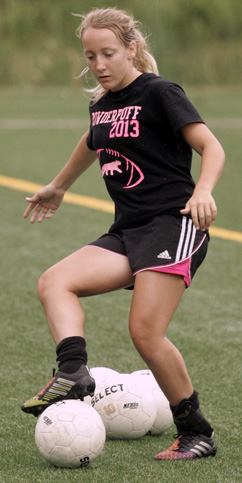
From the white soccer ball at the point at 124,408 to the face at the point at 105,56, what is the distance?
1211 mm

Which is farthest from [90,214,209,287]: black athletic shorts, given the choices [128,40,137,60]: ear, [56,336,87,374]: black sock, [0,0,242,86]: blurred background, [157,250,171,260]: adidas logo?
[0,0,242,86]: blurred background

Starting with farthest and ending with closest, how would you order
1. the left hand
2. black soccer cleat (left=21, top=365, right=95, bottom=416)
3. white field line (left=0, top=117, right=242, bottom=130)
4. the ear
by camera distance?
white field line (left=0, top=117, right=242, bottom=130) → the ear → black soccer cleat (left=21, top=365, right=95, bottom=416) → the left hand

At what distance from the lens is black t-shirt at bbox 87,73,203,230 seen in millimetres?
3381

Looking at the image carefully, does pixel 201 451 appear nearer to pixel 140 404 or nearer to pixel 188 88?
pixel 140 404

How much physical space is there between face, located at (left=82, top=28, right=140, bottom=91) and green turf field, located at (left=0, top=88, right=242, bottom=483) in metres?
1.42

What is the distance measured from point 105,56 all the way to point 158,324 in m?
1.03

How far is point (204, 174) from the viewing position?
10.4 feet

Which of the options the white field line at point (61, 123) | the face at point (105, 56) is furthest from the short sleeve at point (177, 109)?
the white field line at point (61, 123)

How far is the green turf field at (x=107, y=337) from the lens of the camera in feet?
10.7

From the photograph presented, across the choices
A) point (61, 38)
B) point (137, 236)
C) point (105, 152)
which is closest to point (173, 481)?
point (137, 236)

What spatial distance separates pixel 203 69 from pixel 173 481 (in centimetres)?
2390

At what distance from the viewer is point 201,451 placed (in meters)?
3.38

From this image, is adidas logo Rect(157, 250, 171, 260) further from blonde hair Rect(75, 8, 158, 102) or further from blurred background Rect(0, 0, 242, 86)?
blurred background Rect(0, 0, 242, 86)

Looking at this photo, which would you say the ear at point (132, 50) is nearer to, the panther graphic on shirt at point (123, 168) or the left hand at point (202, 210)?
the panther graphic on shirt at point (123, 168)
